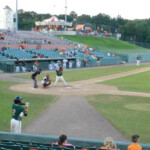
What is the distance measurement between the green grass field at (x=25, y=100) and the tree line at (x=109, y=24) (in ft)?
226

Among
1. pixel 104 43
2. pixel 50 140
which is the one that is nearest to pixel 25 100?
pixel 50 140

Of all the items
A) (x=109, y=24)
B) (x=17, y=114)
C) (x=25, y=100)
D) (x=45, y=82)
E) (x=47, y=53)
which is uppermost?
(x=109, y=24)

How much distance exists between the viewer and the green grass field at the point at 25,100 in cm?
1285

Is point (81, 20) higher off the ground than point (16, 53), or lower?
higher

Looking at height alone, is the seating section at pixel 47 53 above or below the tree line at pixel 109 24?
below

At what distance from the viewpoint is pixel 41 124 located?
12.5m

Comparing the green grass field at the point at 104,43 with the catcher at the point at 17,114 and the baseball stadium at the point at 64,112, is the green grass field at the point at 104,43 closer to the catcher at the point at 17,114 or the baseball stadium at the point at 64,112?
the baseball stadium at the point at 64,112

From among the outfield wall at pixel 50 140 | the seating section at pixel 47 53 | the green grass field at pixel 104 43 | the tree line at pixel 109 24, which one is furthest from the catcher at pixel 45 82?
the tree line at pixel 109 24

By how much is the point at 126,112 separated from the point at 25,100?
6.36 m

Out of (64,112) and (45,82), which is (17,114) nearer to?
(64,112)

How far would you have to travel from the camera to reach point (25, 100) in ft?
57.7

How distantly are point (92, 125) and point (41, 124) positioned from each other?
221 centimetres

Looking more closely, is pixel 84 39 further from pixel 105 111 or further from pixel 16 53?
pixel 105 111

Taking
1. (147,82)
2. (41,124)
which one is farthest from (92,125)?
(147,82)
